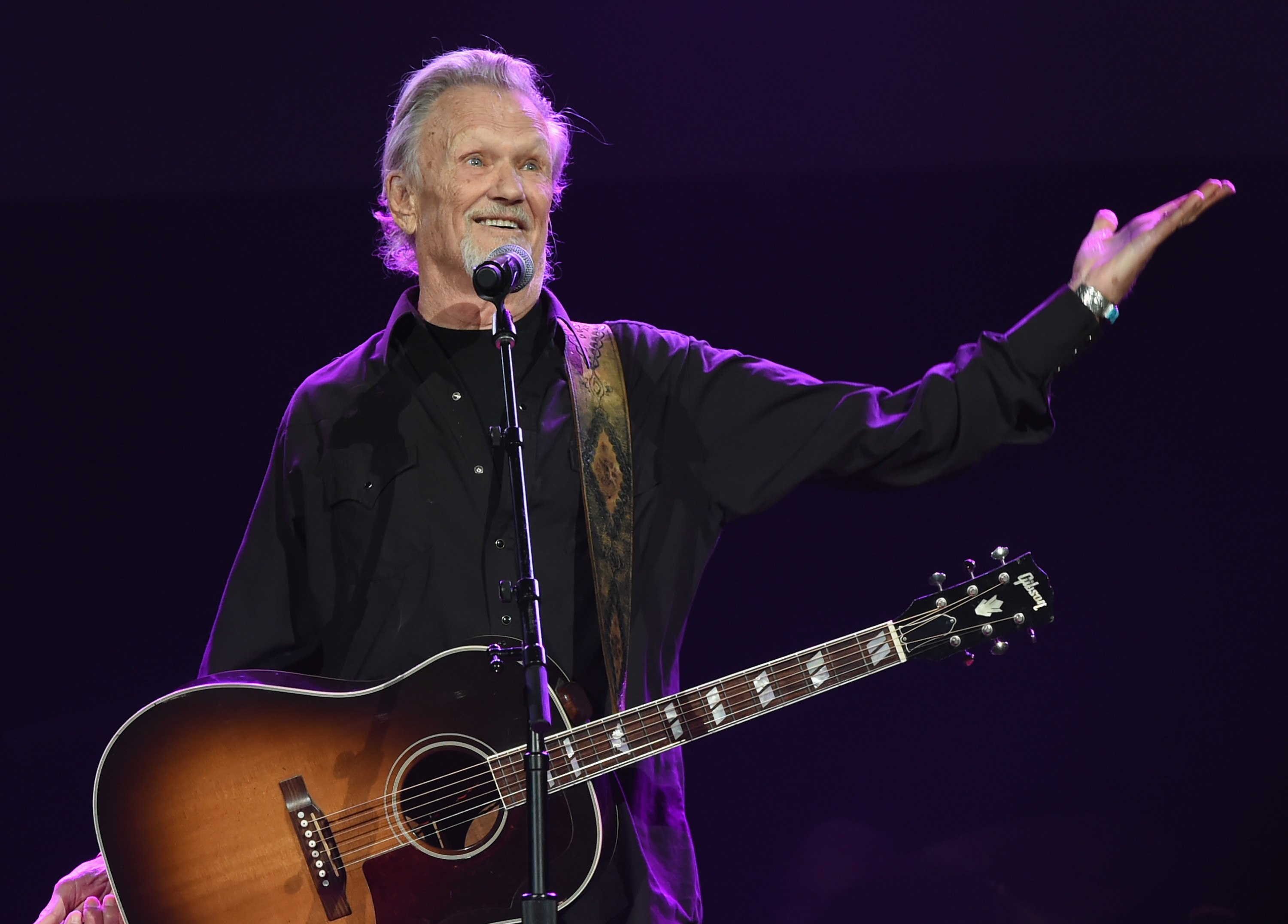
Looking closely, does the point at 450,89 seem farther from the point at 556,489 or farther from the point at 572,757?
the point at 572,757

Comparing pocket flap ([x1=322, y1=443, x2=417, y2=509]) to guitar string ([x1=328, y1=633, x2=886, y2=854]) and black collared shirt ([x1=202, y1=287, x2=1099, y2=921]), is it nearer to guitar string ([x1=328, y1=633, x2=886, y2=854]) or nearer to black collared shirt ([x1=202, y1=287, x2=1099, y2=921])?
black collared shirt ([x1=202, y1=287, x2=1099, y2=921])

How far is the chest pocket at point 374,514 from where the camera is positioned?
2449mm

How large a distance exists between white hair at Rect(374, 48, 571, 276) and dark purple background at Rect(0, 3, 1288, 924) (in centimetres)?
112

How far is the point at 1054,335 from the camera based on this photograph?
2107 mm

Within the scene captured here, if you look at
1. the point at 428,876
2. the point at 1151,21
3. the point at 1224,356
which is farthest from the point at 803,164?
the point at 428,876

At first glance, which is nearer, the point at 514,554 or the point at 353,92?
the point at 514,554

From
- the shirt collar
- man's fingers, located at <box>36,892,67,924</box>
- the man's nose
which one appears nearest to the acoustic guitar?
man's fingers, located at <box>36,892,67,924</box>

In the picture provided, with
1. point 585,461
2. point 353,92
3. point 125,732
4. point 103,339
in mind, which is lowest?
point 125,732

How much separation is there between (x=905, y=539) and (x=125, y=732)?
8.83 feet

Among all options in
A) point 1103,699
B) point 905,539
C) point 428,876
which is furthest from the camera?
point 905,539

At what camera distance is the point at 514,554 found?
94.3 inches

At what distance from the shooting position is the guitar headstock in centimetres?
216

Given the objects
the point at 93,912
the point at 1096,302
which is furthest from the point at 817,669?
the point at 93,912

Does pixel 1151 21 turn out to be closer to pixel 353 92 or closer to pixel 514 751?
pixel 353 92
